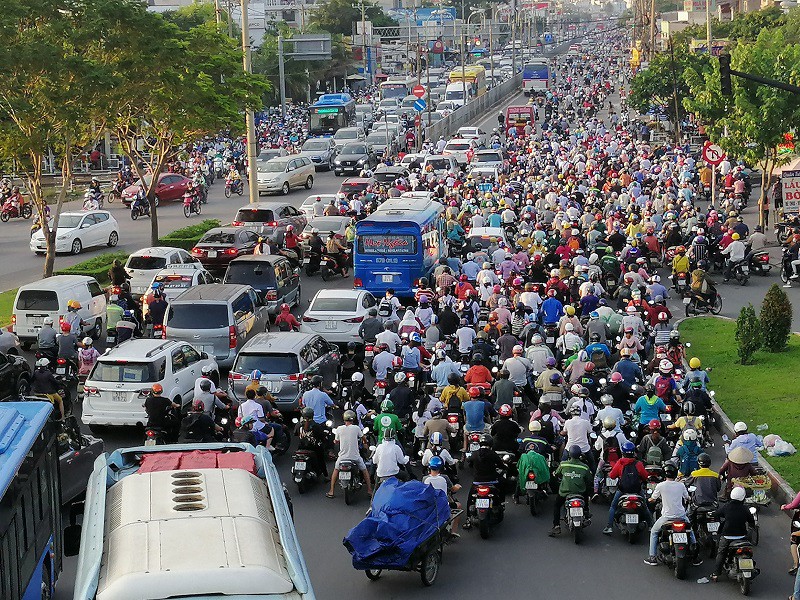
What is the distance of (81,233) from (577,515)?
28.6 metres

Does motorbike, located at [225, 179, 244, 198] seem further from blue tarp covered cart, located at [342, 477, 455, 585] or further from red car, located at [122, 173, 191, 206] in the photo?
blue tarp covered cart, located at [342, 477, 455, 585]

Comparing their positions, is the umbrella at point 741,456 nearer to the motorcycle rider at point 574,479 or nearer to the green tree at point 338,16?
the motorcycle rider at point 574,479

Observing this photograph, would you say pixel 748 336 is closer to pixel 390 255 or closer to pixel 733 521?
pixel 390 255

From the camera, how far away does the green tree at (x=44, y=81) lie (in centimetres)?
3142

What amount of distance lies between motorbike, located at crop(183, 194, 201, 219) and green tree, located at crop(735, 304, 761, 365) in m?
28.5

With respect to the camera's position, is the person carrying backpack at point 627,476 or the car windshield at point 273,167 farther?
the car windshield at point 273,167

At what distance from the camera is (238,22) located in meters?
119

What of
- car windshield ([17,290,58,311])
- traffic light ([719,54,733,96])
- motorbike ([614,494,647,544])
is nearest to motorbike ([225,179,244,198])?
car windshield ([17,290,58,311])

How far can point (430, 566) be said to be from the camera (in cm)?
1488

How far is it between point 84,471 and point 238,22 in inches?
4173

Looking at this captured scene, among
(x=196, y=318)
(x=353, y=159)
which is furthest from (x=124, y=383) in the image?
(x=353, y=159)

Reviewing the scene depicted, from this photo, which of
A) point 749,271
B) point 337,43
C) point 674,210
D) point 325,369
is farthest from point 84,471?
point 337,43

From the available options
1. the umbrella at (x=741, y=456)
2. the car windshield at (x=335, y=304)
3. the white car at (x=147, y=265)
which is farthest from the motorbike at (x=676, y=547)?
the white car at (x=147, y=265)

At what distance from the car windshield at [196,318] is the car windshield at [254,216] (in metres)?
14.7
